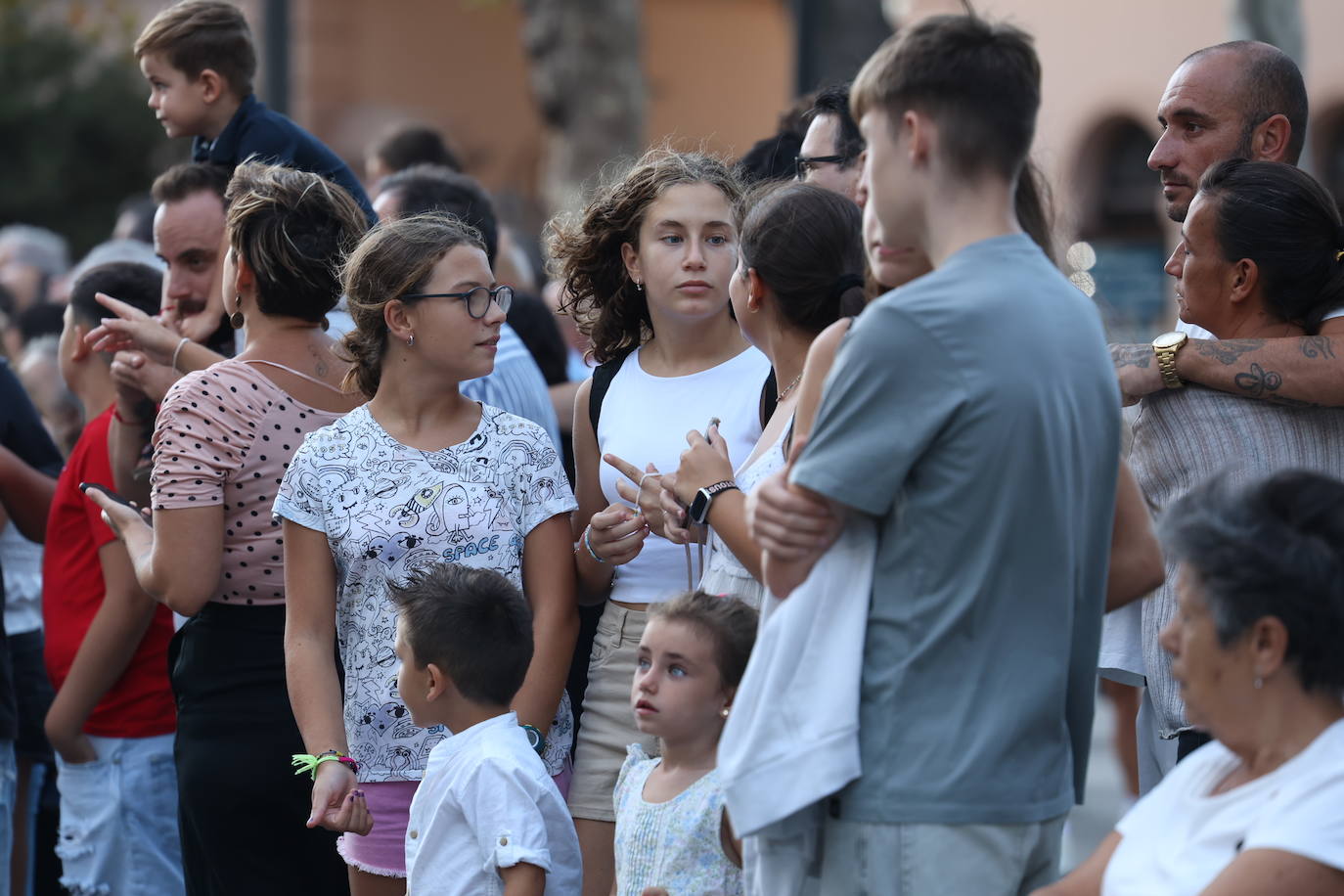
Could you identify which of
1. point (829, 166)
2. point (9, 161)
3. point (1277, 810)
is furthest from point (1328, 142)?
point (9, 161)

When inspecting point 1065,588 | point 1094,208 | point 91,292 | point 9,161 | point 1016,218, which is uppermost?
point 9,161

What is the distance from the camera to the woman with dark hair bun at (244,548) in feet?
11.7

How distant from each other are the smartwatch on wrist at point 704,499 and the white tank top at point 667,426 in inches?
23.8

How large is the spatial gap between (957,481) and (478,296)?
1.58m

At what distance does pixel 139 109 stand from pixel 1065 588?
20756 millimetres

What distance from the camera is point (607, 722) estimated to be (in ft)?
11.5

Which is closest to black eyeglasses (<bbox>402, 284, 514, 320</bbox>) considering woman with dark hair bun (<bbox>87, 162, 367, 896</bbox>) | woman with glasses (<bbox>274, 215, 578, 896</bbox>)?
woman with glasses (<bbox>274, 215, 578, 896</bbox>)

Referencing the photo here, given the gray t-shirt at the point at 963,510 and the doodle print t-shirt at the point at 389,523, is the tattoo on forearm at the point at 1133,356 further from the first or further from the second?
the doodle print t-shirt at the point at 389,523

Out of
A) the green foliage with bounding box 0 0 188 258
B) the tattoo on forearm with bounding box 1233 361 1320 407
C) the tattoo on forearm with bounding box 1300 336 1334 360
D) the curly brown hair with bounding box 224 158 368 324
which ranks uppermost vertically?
the green foliage with bounding box 0 0 188 258

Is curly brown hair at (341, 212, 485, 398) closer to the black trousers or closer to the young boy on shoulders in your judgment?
the black trousers

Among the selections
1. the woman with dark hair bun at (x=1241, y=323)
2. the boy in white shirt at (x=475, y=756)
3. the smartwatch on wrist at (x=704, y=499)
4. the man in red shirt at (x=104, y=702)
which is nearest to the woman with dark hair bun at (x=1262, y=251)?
the woman with dark hair bun at (x=1241, y=323)

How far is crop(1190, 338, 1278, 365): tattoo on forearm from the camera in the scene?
10.6 feet

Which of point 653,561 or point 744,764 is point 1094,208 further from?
point 744,764

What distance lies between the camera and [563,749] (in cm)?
354
